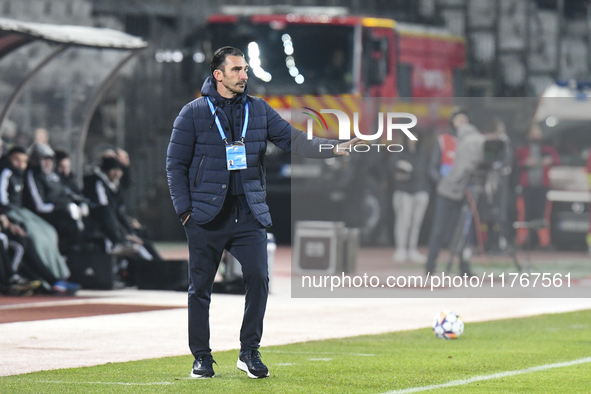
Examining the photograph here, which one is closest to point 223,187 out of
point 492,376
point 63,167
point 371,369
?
point 371,369

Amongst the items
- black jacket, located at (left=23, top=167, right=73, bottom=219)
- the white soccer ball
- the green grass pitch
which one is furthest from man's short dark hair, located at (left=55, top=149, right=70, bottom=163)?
the white soccer ball

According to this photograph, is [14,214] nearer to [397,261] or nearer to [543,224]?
[397,261]

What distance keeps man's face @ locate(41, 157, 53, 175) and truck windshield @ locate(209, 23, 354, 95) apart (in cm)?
792

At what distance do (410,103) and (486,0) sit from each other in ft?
29.6

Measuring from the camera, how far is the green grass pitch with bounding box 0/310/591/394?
8023 millimetres

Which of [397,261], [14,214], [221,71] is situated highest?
[221,71]

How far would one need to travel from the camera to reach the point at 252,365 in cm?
831

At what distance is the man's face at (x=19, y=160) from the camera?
14.7 meters

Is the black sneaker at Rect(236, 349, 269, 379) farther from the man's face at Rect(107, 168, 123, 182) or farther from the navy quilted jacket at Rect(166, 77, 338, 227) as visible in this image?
the man's face at Rect(107, 168, 123, 182)

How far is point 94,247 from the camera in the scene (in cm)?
1620

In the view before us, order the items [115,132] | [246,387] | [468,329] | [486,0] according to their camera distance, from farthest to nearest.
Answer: [486,0], [115,132], [468,329], [246,387]

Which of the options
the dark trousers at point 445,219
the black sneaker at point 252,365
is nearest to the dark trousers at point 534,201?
the dark trousers at point 445,219

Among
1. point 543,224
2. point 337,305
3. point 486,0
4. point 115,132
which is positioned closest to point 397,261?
point 543,224

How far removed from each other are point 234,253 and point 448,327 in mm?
3428
